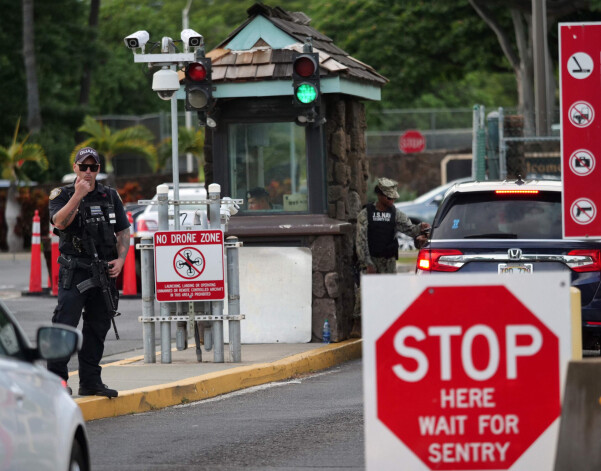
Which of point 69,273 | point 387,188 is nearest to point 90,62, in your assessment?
point 387,188

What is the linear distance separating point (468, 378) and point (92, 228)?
4906mm

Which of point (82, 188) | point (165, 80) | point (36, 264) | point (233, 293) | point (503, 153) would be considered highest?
point (165, 80)

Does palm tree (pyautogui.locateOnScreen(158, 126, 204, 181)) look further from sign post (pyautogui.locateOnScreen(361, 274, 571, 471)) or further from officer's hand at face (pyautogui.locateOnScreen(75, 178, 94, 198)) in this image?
sign post (pyautogui.locateOnScreen(361, 274, 571, 471))

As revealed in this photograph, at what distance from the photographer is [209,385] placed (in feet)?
36.1

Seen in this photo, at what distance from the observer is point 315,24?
47469 mm

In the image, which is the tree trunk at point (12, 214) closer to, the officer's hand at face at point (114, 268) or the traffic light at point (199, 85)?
the traffic light at point (199, 85)

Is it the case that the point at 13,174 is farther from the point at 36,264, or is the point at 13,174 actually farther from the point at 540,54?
the point at 540,54

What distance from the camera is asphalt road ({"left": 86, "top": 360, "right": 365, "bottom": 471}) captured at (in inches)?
308

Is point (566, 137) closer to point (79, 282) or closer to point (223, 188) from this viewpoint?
point (79, 282)

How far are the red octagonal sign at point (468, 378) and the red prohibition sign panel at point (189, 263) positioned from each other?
700 centimetres

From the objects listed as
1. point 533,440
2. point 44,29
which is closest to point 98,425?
point 533,440

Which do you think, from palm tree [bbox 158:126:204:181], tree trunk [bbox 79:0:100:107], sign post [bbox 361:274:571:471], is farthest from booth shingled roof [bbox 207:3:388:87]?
tree trunk [bbox 79:0:100:107]

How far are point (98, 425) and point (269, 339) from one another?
15.8 ft

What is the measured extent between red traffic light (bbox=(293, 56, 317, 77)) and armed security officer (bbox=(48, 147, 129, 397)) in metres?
4.06
